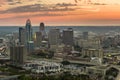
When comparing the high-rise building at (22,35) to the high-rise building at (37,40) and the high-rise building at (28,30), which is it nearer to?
the high-rise building at (28,30)

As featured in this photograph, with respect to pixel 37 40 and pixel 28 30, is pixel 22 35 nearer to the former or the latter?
pixel 28 30

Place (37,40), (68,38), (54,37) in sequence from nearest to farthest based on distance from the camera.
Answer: (37,40) < (68,38) < (54,37)

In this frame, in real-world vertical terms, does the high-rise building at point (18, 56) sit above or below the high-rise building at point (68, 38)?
below

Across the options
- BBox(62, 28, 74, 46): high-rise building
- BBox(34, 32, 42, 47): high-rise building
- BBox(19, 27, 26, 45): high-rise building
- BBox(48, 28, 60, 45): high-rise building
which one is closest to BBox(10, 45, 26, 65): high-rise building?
BBox(19, 27, 26, 45): high-rise building

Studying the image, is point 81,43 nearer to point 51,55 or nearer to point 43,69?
point 51,55

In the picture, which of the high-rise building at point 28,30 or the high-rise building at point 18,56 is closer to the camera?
the high-rise building at point 18,56

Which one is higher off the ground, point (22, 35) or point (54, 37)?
point (22, 35)

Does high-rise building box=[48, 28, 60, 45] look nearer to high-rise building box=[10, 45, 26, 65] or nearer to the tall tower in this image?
the tall tower

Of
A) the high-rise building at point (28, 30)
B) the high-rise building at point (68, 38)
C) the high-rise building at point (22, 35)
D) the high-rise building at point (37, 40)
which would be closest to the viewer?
the high-rise building at point (22, 35)

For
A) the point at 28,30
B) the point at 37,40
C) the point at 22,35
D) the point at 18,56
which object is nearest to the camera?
the point at 18,56

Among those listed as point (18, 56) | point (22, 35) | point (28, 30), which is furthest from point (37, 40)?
point (18, 56)

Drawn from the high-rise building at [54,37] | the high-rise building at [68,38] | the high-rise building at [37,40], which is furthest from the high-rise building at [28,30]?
the high-rise building at [68,38]

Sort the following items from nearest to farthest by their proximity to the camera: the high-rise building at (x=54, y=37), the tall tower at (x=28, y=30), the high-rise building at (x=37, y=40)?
the tall tower at (x=28, y=30) → the high-rise building at (x=37, y=40) → the high-rise building at (x=54, y=37)
